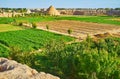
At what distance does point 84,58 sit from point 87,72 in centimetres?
139

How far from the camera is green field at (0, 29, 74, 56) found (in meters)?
41.0

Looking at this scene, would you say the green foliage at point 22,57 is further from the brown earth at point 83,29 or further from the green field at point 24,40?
the brown earth at point 83,29

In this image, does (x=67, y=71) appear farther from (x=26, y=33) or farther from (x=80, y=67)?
(x=26, y=33)

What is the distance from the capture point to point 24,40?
154ft

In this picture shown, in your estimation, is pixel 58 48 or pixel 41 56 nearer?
pixel 58 48

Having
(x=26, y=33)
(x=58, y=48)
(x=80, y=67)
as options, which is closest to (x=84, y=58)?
(x=80, y=67)

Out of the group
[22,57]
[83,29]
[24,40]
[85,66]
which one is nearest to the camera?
[85,66]

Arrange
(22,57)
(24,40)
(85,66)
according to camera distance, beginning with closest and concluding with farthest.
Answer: (85,66), (22,57), (24,40)

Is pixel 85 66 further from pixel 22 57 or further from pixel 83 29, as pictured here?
pixel 83 29

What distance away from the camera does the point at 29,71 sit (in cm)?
1288

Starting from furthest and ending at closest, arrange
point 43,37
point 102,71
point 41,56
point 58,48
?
point 43,37 < point 41,56 < point 58,48 < point 102,71

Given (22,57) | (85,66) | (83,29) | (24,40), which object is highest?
(85,66)

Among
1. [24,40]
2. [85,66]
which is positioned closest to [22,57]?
[85,66]

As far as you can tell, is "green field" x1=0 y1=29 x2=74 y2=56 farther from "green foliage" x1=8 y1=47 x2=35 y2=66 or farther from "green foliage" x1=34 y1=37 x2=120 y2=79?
"green foliage" x1=34 y1=37 x2=120 y2=79
